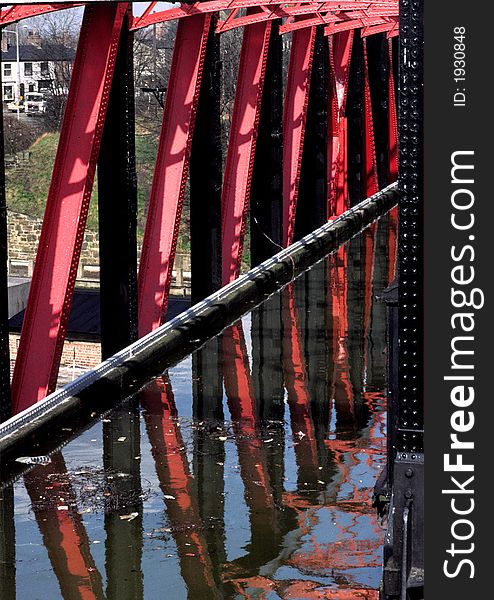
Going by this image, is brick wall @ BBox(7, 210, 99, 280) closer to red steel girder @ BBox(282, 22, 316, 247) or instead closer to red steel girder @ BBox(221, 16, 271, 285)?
red steel girder @ BBox(282, 22, 316, 247)

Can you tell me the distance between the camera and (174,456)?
12258mm

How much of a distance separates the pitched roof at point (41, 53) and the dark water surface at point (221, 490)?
215 ft

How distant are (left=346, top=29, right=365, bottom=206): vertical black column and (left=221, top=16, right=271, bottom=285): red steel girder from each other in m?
9.62

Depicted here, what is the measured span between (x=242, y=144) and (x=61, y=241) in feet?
23.3

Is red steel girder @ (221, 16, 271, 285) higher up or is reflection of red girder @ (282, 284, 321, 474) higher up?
red steel girder @ (221, 16, 271, 285)

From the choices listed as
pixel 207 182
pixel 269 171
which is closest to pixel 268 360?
pixel 207 182

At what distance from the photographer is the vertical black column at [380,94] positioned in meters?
33.3

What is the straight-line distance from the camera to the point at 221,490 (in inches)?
444

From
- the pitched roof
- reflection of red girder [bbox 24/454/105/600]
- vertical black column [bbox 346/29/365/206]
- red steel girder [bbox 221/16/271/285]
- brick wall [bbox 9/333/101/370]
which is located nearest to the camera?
reflection of red girder [bbox 24/454/105/600]

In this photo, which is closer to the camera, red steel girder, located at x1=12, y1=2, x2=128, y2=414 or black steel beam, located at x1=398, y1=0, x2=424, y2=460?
black steel beam, located at x1=398, y1=0, x2=424, y2=460

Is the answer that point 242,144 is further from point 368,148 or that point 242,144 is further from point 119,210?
point 368,148

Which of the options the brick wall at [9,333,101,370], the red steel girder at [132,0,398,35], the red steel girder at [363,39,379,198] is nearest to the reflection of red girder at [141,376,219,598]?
the red steel girder at [132,0,398,35]

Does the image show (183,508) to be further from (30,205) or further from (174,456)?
(30,205)

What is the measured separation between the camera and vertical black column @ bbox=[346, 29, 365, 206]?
2966 cm
